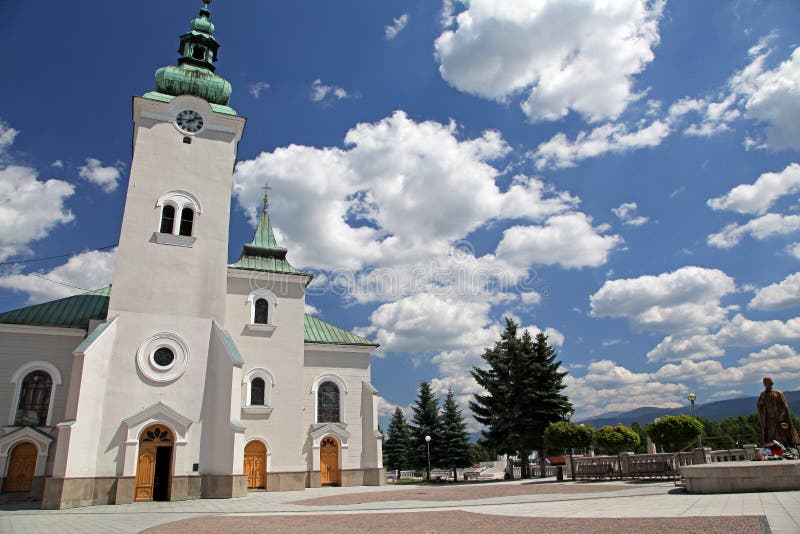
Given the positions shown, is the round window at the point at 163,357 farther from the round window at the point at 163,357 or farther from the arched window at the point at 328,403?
the arched window at the point at 328,403

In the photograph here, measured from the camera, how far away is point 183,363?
22.6m

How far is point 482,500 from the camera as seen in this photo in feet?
56.6

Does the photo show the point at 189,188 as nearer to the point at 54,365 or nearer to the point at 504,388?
the point at 54,365

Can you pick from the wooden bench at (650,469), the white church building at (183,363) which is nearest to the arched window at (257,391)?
the white church building at (183,363)

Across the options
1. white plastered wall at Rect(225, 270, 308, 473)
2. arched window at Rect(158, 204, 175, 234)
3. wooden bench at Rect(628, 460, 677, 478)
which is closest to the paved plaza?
wooden bench at Rect(628, 460, 677, 478)

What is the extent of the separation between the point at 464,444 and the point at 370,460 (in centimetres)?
1339

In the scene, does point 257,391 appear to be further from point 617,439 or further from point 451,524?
point 451,524

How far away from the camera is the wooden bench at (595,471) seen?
23.7 m

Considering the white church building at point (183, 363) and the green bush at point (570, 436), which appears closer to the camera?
the white church building at point (183, 363)

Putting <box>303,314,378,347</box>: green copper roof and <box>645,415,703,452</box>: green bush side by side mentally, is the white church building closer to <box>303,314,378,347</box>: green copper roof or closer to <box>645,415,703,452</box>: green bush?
<box>303,314,378,347</box>: green copper roof

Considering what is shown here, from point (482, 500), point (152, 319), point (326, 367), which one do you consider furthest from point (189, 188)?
point (482, 500)

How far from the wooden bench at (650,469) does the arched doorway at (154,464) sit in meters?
19.6

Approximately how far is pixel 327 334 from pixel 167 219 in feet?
37.8

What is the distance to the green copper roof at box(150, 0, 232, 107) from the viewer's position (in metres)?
26.8
